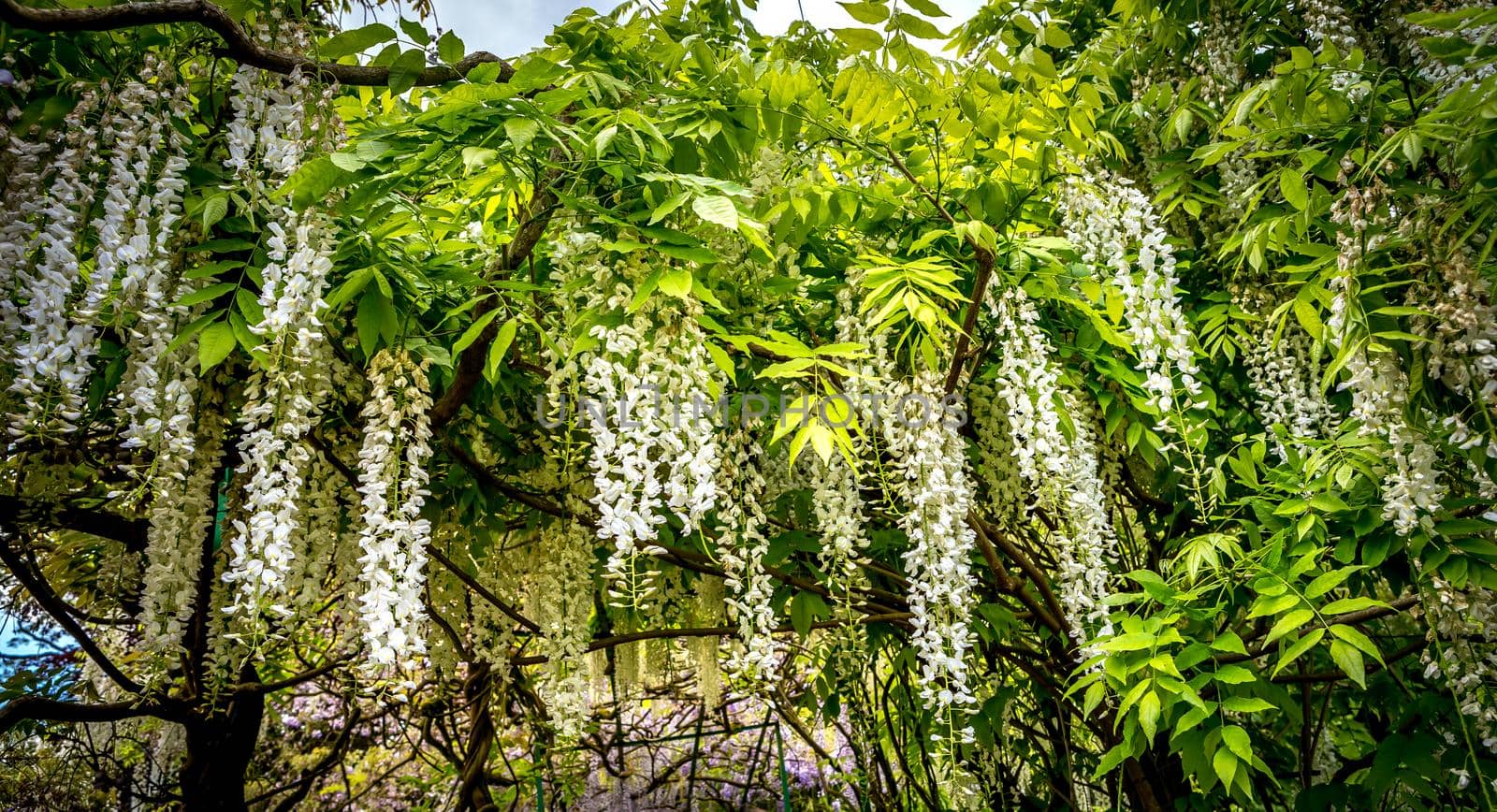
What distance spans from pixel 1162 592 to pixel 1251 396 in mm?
1395

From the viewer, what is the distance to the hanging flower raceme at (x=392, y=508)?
1.89m

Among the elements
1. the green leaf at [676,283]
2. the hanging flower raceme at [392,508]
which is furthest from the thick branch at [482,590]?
the green leaf at [676,283]

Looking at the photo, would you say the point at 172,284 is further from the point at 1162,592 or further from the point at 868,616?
the point at 1162,592

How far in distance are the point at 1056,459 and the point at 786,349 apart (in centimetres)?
88

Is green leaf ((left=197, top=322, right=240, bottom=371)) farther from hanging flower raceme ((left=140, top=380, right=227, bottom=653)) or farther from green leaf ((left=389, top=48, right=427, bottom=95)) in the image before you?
green leaf ((left=389, top=48, right=427, bottom=95))

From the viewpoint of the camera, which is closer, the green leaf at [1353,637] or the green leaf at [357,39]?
the green leaf at [357,39]

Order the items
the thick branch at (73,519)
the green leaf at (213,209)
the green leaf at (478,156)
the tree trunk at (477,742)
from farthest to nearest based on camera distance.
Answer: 1. the tree trunk at (477,742)
2. the thick branch at (73,519)
3. the green leaf at (213,209)
4. the green leaf at (478,156)

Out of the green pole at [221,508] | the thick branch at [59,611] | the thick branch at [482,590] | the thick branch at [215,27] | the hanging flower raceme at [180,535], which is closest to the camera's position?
the thick branch at [215,27]

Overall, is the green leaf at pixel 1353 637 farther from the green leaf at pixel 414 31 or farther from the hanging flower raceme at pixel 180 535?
the hanging flower raceme at pixel 180 535

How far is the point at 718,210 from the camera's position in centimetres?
169

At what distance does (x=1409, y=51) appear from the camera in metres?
2.64

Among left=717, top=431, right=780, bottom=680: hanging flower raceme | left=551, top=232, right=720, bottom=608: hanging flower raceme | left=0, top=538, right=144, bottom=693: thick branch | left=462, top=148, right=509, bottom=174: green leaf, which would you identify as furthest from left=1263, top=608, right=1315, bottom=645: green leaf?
left=0, top=538, right=144, bottom=693: thick branch

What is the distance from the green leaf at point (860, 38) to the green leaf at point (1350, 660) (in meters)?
1.83

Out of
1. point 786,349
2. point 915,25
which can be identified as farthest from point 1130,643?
point 915,25
